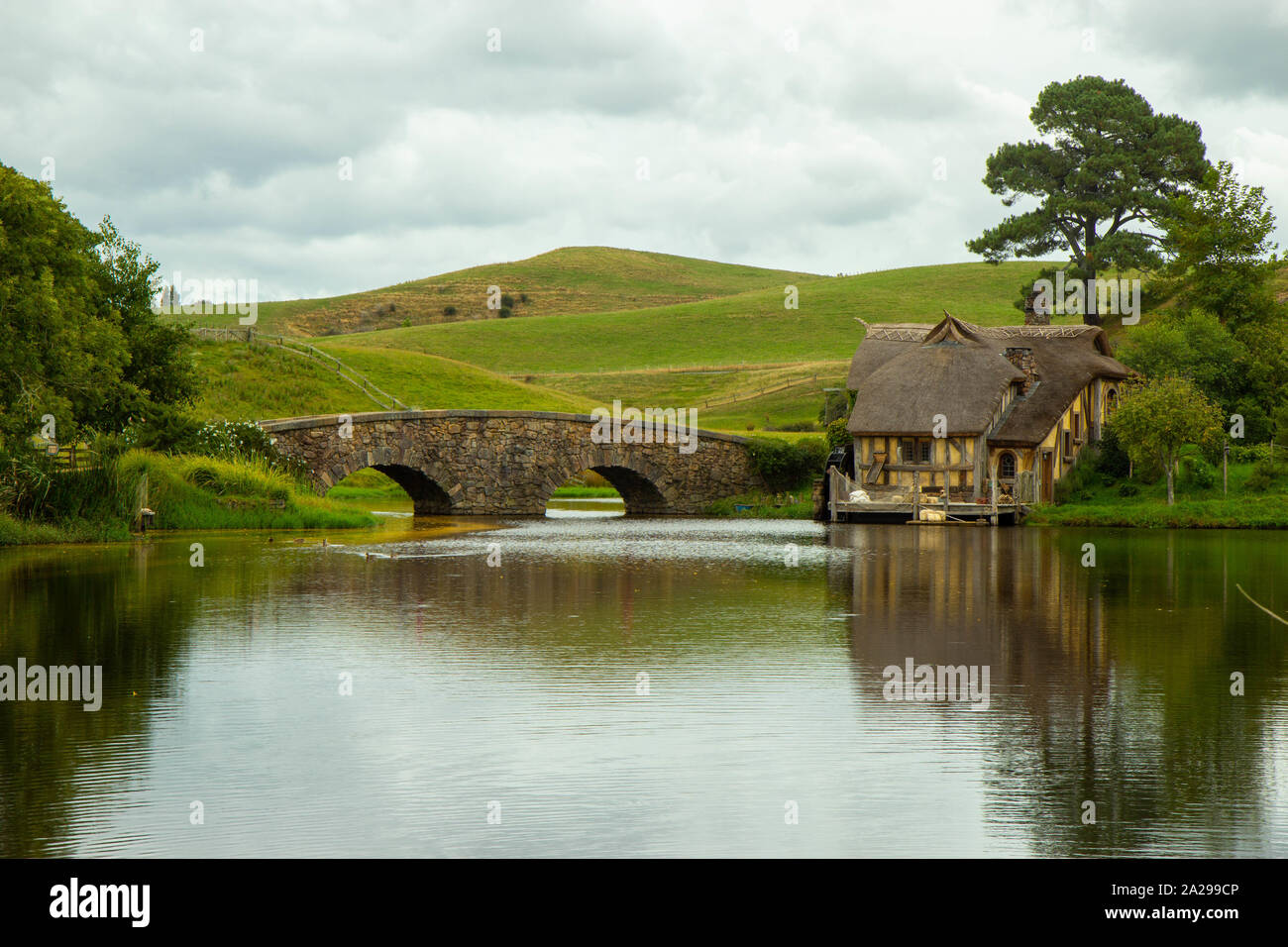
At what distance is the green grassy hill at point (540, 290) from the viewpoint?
154 m

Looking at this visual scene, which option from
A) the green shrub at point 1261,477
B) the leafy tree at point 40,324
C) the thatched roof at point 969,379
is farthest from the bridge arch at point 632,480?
the leafy tree at point 40,324

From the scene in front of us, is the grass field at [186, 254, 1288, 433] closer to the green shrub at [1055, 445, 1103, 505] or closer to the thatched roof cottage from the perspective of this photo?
the thatched roof cottage

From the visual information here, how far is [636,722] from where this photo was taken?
1094 cm

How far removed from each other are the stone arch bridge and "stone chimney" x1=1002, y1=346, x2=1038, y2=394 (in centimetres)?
1244

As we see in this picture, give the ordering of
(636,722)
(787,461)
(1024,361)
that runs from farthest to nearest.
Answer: (787,461)
(1024,361)
(636,722)

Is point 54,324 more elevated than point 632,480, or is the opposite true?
point 54,324

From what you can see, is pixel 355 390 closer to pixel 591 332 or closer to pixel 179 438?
pixel 179 438

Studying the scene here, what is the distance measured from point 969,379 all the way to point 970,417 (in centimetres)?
204

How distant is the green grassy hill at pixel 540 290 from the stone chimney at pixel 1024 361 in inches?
3757

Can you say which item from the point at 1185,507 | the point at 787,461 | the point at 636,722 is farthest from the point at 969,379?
the point at 636,722

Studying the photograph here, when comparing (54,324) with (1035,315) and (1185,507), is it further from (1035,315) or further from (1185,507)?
(1035,315)

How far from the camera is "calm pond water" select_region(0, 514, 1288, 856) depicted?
8.02 m

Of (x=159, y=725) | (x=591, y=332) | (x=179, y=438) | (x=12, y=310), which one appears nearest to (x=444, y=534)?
Result: (x=179, y=438)

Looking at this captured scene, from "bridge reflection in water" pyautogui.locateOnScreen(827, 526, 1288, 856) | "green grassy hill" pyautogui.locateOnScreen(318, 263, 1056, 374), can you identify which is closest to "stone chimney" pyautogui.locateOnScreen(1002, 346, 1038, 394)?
"bridge reflection in water" pyautogui.locateOnScreen(827, 526, 1288, 856)
